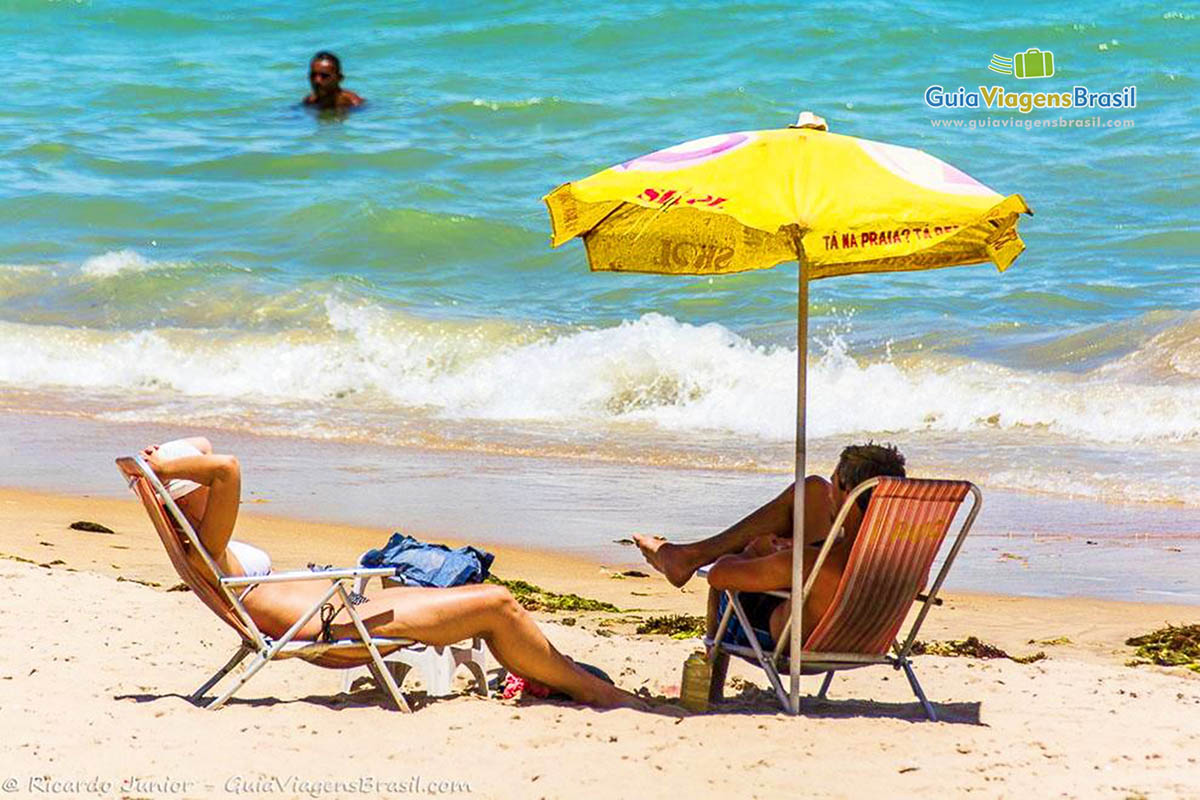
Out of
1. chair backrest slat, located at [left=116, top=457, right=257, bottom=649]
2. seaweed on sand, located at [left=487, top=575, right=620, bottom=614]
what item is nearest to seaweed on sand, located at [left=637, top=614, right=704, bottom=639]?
seaweed on sand, located at [left=487, top=575, right=620, bottom=614]

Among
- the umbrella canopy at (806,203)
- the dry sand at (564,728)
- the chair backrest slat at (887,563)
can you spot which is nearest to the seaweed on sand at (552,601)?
the dry sand at (564,728)

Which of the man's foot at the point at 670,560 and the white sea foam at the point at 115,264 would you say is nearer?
the man's foot at the point at 670,560

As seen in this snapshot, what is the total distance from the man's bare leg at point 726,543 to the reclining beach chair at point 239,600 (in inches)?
33.3

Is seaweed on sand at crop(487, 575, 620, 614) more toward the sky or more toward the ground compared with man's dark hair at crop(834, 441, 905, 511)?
more toward the ground

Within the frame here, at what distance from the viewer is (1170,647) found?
595cm

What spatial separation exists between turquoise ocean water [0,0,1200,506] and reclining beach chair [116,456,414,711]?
17.3ft

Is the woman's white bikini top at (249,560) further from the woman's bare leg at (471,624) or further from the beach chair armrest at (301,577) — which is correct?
the woman's bare leg at (471,624)

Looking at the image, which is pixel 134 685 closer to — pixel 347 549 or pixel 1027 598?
pixel 347 549

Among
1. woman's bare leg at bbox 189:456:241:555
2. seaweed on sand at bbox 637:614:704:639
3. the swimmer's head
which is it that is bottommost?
seaweed on sand at bbox 637:614:704:639

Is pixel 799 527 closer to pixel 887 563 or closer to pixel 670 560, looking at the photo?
pixel 887 563

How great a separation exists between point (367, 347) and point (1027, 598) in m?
7.56

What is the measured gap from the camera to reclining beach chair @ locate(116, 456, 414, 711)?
15.3 feet

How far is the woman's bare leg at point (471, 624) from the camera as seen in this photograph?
16.1 ft

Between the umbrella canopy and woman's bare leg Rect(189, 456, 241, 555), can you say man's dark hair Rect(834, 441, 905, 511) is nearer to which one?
the umbrella canopy
